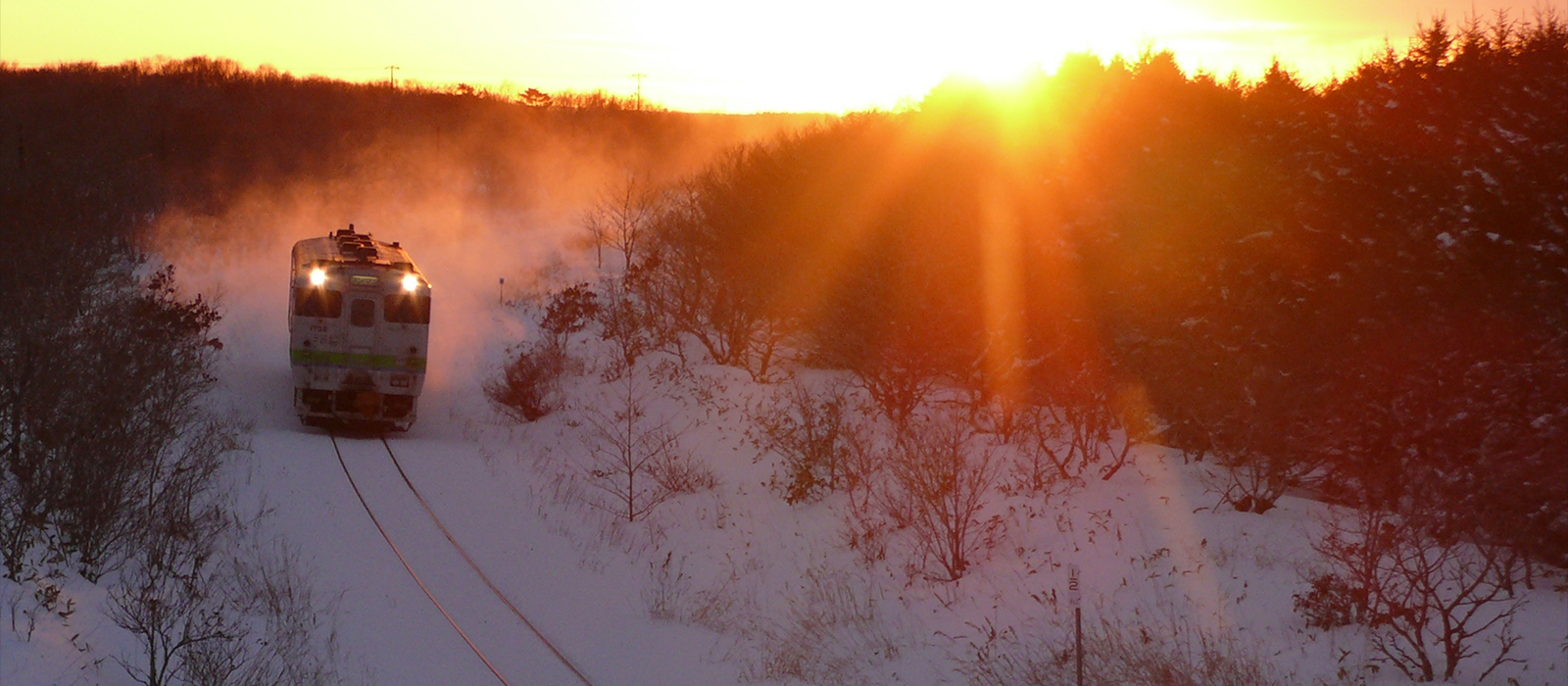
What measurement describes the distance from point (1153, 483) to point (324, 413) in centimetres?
1621

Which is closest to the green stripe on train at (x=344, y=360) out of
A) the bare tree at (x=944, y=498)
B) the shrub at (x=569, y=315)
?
the shrub at (x=569, y=315)

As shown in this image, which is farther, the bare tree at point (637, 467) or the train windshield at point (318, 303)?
the train windshield at point (318, 303)

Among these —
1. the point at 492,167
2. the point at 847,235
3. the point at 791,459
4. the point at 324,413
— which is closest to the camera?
the point at 791,459

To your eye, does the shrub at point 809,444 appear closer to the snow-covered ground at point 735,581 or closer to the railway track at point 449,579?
the snow-covered ground at point 735,581

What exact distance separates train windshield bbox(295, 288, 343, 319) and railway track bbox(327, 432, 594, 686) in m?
2.63

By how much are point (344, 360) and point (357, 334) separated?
56 cm

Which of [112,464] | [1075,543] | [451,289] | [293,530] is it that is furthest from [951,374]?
[451,289]

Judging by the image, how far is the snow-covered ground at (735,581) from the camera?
10.9 meters

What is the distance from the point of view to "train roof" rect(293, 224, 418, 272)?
2267 centimetres

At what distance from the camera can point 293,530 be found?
1564 centimetres

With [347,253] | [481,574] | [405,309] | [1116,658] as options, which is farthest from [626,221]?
[1116,658]

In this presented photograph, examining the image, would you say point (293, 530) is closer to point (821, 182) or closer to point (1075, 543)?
point (1075, 543)

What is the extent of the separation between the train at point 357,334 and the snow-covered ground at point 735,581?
3.94 ft

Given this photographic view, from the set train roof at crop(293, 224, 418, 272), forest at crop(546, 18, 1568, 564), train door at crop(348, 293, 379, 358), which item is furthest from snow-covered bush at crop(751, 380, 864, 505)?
train roof at crop(293, 224, 418, 272)
